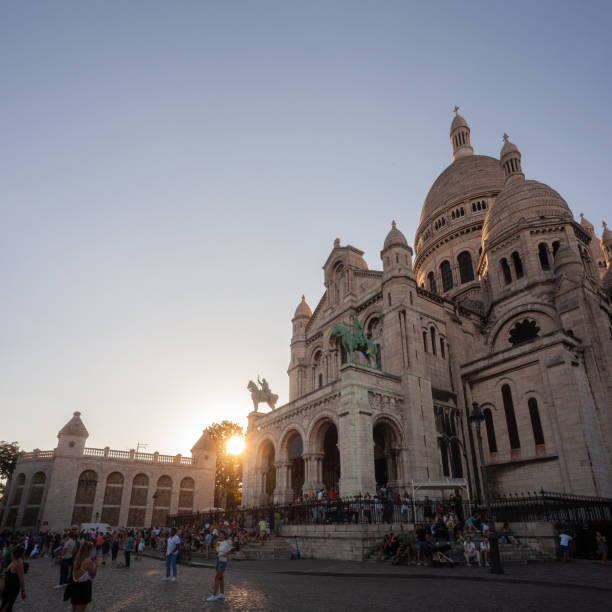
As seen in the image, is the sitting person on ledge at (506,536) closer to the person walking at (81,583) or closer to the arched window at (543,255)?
the person walking at (81,583)

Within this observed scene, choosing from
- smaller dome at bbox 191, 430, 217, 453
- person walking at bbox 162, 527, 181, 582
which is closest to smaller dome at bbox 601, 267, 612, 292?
person walking at bbox 162, 527, 181, 582

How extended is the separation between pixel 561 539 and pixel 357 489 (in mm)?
8867

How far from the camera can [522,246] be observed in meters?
33.8

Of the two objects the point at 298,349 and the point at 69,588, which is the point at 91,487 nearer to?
the point at 298,349

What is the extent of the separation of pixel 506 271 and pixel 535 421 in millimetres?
13571

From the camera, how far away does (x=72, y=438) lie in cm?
4391

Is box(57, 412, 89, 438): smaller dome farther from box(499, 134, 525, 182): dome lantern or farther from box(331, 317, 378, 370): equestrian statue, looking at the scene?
box(499, 134, 525, 182): dome lantern

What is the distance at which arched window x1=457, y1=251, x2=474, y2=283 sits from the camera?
4441 centimetres

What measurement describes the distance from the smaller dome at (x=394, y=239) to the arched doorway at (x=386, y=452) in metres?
12.4

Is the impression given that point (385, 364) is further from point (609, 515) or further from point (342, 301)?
point (609, 515)

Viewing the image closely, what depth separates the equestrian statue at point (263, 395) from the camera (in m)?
34.7

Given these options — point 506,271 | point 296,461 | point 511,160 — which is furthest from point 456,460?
point 511,160

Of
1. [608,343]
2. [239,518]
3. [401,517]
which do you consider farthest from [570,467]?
[239,518]

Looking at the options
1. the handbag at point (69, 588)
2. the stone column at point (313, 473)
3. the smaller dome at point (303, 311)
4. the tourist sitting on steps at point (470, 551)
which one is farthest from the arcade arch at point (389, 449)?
the handbag at point (69, 588)
